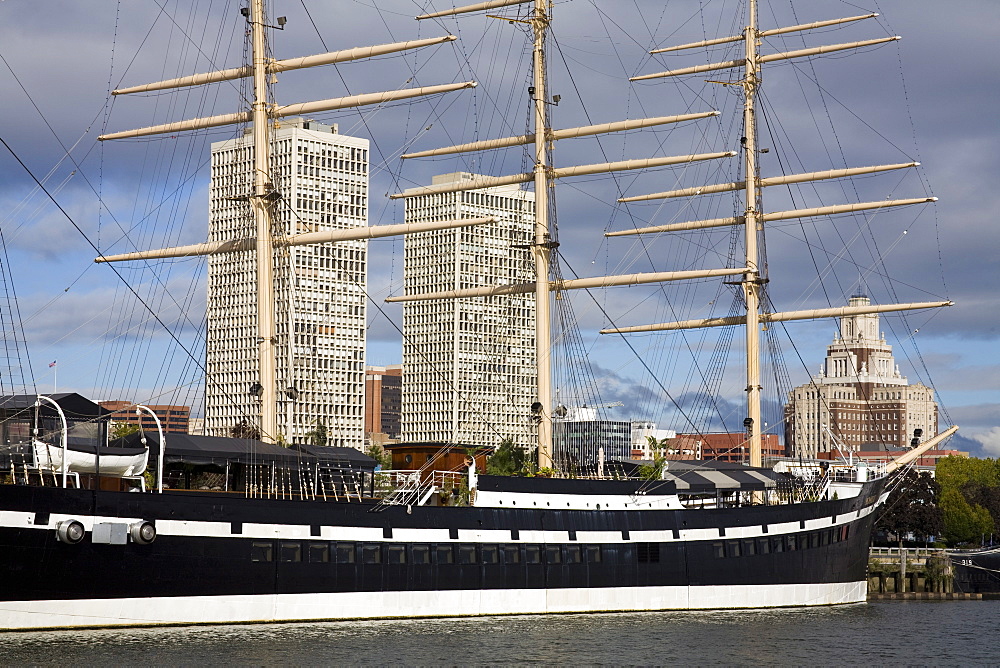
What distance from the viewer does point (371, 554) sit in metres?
38.5

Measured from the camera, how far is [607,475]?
170ft

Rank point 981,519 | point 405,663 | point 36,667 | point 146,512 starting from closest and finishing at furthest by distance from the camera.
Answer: point 36,667
point 405,663
point 146,512
point 981,519

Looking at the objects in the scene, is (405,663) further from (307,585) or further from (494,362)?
(494,362)

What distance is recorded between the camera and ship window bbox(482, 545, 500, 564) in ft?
133

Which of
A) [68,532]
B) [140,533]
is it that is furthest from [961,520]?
[68,532]

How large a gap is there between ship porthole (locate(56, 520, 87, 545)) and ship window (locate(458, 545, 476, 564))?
11.5 metres

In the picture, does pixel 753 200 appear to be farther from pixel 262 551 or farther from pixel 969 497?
pixel 969 497

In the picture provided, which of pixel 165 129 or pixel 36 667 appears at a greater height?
pixel 165 129

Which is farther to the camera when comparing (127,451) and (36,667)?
(127,451)

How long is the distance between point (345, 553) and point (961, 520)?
226 ft

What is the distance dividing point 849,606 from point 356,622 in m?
22.1

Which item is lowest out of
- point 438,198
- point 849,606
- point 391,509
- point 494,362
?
point 849,606

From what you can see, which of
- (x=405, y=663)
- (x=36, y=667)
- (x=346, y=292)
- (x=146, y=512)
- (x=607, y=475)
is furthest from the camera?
(x=346, y=292)

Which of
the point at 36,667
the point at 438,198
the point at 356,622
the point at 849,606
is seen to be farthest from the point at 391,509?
the point at 438,198
